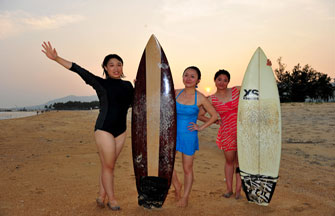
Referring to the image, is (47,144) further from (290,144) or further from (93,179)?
(290,144)

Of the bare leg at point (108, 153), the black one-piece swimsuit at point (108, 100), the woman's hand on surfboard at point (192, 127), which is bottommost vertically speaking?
the bare leg at point (108, 153)

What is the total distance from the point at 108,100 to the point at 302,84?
45.1 m

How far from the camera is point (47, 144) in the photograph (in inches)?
297

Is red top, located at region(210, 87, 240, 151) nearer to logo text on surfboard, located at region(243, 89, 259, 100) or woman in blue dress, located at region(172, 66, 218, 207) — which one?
logo text on surfboard, located at region(243, 89, 259, 100)

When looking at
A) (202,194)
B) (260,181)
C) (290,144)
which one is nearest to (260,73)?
(260,181)

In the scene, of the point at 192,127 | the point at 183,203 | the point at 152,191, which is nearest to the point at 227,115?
the point at 192,127

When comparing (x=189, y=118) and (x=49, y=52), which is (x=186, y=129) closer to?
(x=189, y=118)

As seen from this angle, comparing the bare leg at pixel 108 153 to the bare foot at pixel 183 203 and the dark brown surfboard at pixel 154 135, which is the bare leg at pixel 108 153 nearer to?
the dark brown surfboard at pixel 154 135

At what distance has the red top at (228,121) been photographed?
3.38m

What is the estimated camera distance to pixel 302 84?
4106 cm

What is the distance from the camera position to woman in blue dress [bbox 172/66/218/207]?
3.09 metres

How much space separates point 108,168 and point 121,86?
99 centimetres

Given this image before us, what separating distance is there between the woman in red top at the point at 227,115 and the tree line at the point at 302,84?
4217cm

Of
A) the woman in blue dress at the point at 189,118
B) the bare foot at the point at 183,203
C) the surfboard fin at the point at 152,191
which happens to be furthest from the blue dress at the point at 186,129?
the bare foot at the point at 183,203
